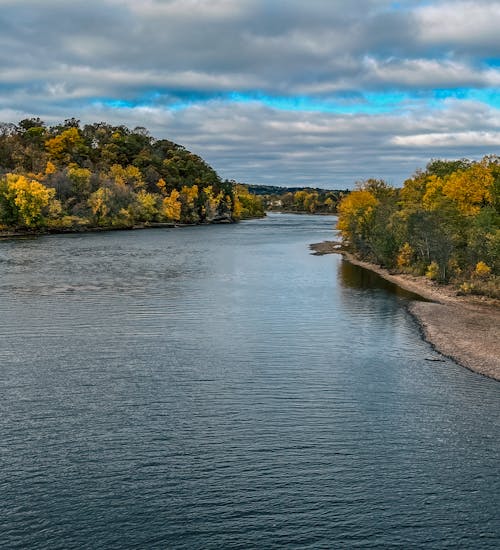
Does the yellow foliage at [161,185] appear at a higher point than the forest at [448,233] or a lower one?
higher

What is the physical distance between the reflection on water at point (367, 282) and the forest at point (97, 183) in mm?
A: 63353

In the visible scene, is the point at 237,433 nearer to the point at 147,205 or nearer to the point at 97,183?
the point at 97,183

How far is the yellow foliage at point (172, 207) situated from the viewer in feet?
492

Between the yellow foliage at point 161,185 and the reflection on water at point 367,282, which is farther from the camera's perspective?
the yellow foliage at point 161,185

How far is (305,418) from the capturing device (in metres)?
19.0

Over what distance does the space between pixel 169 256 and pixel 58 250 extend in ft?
50.1

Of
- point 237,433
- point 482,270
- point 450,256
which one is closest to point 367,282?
point 450,256

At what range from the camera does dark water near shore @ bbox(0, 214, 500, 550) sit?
42.6 feet

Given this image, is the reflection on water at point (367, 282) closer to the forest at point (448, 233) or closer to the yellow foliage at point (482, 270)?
the forest at point (448, 233)

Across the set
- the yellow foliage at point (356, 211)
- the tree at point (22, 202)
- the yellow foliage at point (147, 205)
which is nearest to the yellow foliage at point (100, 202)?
the tree at point (22, 202)

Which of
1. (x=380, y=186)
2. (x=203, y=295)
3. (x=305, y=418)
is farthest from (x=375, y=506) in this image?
(x=380, y=186)

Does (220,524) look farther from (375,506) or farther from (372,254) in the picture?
(372,254)

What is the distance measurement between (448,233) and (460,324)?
18.6 m

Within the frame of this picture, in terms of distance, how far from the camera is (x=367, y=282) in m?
53.1
